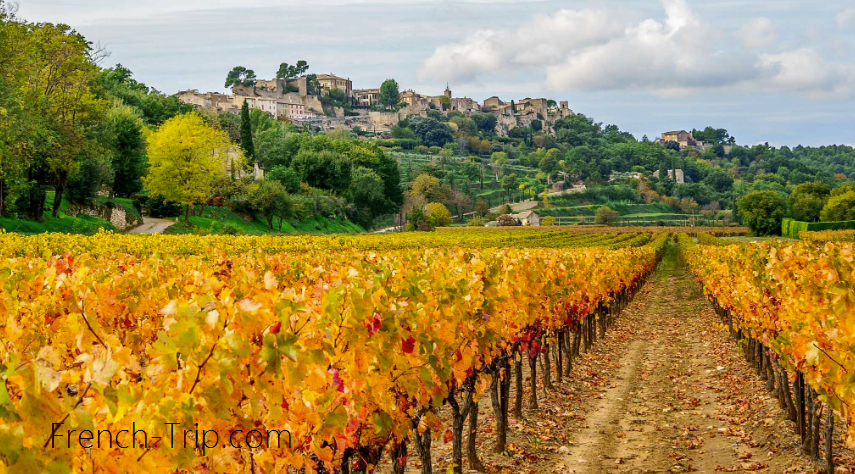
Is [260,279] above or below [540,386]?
above

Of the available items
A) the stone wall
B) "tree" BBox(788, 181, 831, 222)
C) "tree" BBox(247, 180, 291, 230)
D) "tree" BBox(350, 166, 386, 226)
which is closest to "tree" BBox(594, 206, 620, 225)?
"tree" BBox(788, 181, 831, 222)

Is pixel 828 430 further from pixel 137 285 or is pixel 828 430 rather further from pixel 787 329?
pixel 137 285

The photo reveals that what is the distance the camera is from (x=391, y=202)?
92062mm

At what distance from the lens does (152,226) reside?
51.9 meters

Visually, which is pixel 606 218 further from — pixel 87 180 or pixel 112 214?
pixel 87 180

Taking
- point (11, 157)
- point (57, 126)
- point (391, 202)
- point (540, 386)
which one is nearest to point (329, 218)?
point (391, 202)

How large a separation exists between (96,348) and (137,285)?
439 cm

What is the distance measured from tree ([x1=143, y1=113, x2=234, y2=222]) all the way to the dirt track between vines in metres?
44.0

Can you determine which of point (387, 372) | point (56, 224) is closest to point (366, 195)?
point (56, 224)

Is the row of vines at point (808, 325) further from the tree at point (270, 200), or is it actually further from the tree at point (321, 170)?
the tree at point (321, 170)

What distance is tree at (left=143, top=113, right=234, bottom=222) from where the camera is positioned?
54.8m

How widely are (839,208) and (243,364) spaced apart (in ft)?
290

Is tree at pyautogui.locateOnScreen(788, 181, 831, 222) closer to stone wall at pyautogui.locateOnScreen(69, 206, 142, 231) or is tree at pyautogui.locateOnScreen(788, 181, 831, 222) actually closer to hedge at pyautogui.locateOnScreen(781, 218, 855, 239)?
hedge at pyautogui.locateOnScreen(781, 218, 855, 239)

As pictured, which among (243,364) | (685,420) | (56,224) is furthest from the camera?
(56,224)
